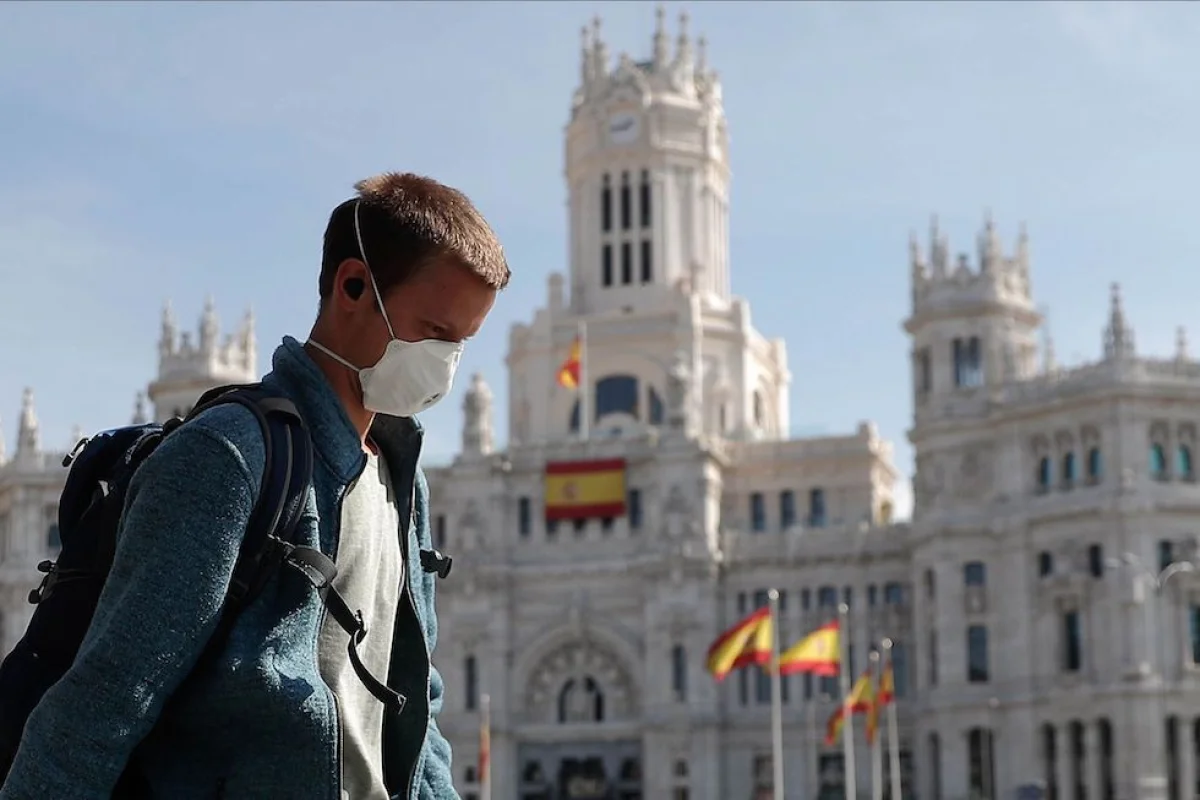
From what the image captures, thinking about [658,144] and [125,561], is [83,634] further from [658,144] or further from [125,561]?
[658,144]

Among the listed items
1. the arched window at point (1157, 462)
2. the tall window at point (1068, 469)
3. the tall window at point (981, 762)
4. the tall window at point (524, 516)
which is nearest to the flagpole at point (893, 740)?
the tall window at point (981, 762)

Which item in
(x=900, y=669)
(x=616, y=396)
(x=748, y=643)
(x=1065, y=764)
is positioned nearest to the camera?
(x=748, y=643)

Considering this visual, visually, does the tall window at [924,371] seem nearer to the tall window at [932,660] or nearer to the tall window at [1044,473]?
the tall window at [1044,473]

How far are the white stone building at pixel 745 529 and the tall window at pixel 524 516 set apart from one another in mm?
119

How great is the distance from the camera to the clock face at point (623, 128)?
91.6 m

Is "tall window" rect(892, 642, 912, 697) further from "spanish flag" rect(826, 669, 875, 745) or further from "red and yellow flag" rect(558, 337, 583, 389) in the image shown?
"red and yellow flag" rect(558, 337, 583, 389)

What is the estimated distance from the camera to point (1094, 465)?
Result: 239ft

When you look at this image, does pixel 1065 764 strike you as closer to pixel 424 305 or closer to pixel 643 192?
pixel 643 192

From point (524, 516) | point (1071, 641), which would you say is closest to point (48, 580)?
point (1071, 641)

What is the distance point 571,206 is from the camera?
306ft

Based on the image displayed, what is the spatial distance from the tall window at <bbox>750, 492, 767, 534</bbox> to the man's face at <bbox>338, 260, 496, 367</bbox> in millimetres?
79466

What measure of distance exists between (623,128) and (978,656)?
3052 cm

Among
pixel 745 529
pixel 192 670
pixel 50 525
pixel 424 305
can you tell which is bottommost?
pixel 192 670

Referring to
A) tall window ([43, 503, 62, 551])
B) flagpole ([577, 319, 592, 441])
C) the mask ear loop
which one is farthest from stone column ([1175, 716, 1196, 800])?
the mask ear loop
